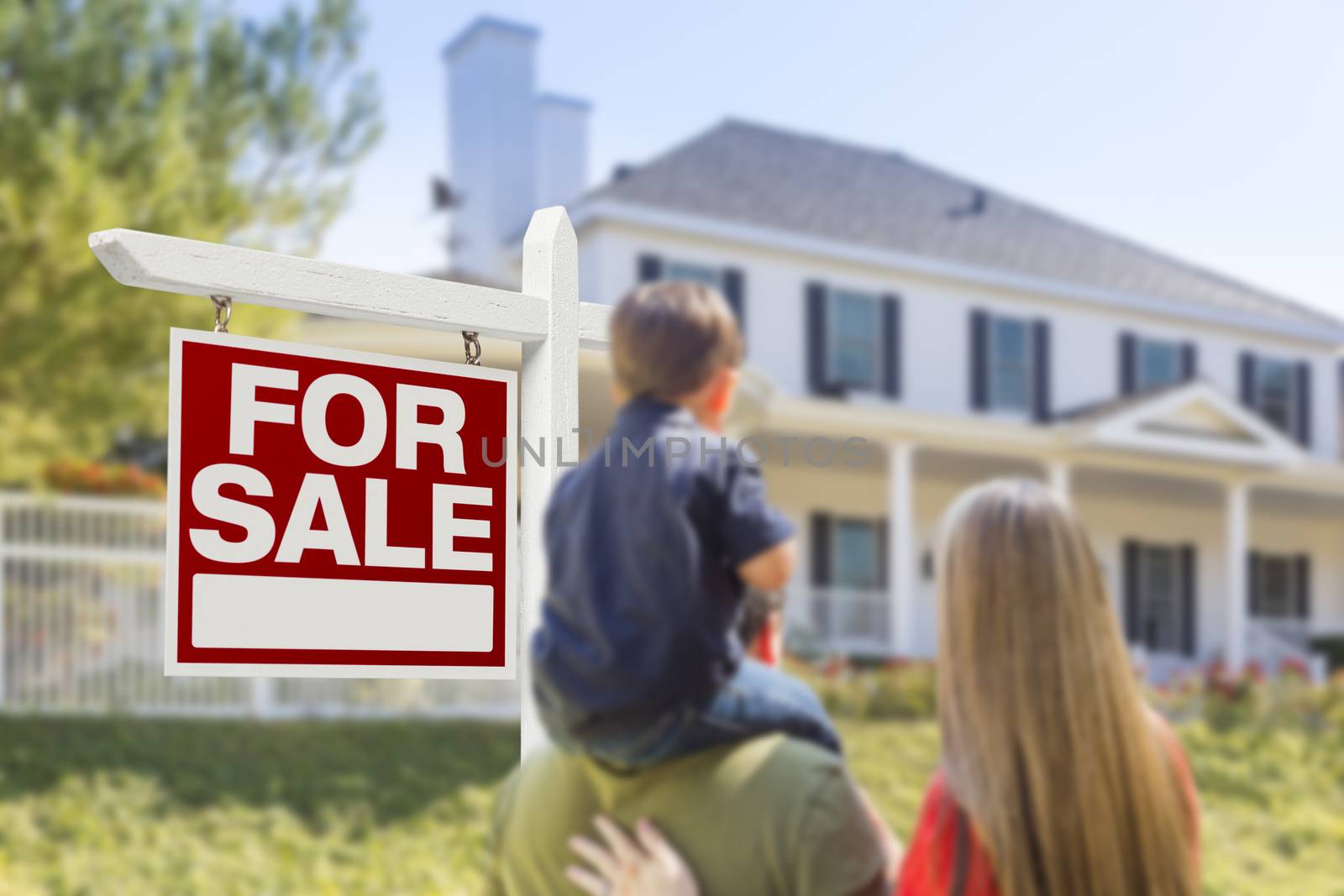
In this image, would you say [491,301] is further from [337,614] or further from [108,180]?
[108,180]

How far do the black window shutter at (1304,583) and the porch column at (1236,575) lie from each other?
3524mm

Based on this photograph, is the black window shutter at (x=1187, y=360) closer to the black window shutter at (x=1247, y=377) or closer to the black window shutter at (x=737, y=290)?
the black window shutter at (x=1247, y=377)

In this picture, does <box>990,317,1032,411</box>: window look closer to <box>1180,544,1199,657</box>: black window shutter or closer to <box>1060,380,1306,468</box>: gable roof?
<box>1060,380,1306,468</box>: gable roof

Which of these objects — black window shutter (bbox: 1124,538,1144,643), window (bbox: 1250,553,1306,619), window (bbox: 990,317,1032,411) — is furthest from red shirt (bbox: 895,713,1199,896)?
window (bbox: 1250,553,1306,619)

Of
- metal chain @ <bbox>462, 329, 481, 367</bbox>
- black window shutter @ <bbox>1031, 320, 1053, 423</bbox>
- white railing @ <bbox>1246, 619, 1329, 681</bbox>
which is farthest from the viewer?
black window shutter @ <bbox>1031, 320, 1053, 423</bbox>

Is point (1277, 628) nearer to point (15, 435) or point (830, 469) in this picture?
point (830, 469)

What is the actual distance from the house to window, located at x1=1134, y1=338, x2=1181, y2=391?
0.11 feet

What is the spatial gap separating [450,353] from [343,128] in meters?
3.28

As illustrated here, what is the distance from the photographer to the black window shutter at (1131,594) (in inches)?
750

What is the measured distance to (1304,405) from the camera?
20750mm

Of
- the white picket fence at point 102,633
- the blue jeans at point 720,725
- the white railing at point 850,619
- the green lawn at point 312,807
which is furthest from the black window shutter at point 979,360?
the blue jeans at point 720,725

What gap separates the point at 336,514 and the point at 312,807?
7035 millimetres

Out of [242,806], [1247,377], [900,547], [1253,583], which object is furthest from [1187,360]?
[242,806]

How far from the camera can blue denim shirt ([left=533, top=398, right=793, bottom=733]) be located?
1433mm
